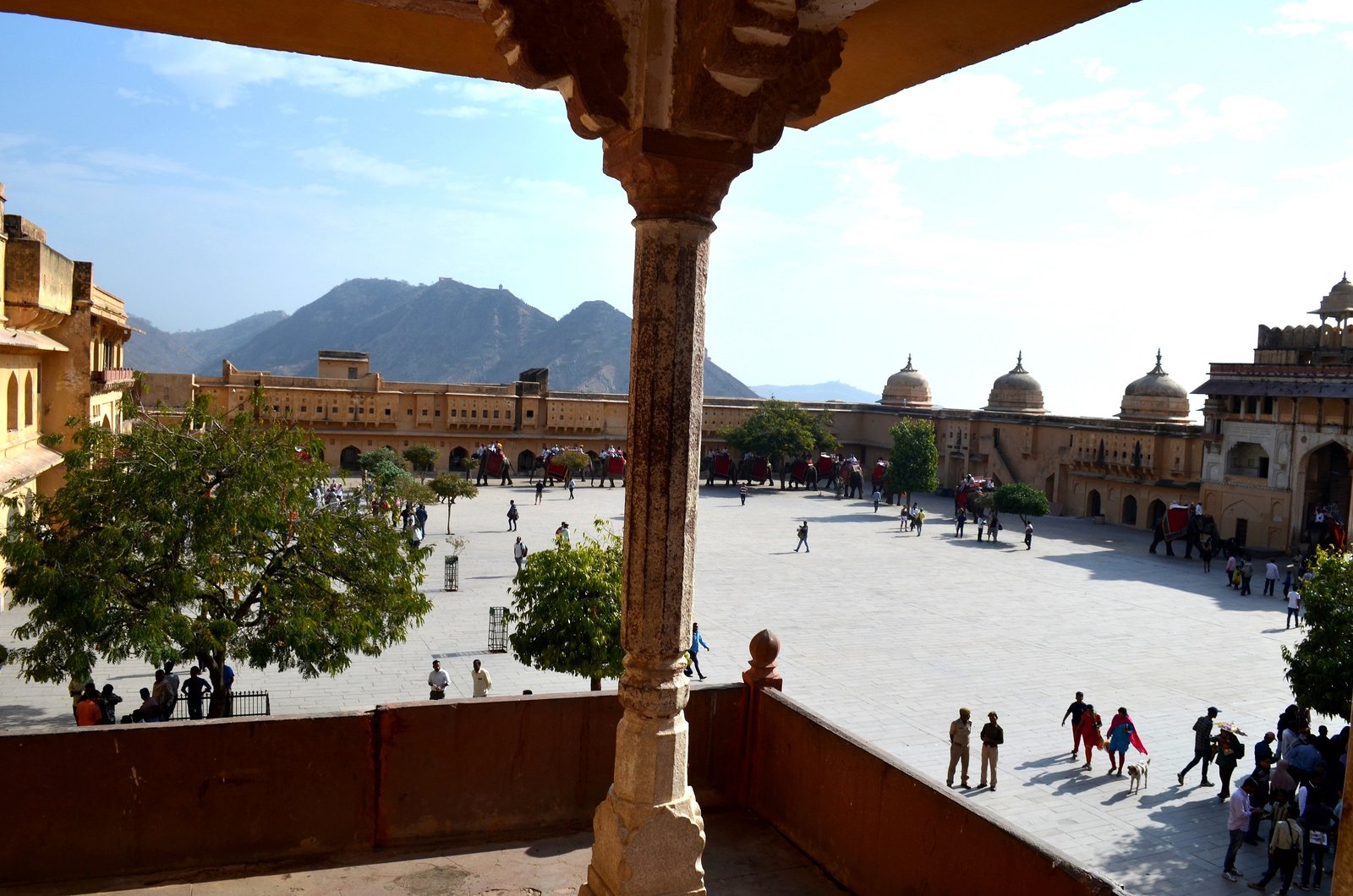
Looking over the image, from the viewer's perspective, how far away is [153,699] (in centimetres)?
1040

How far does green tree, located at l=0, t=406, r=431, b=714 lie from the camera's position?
9.42 meters

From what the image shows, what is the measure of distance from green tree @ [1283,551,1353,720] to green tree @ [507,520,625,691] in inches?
277

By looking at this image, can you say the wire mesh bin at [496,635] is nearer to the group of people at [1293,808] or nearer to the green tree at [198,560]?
the green tree at [198,560]

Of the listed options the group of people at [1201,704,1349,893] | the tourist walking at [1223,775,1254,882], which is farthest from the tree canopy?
the tourist walking at [1223,775,1254,882]

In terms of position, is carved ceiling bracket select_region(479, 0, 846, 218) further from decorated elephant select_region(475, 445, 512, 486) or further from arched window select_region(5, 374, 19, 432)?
decorated elephant select_region(475, 445, 512, 486)

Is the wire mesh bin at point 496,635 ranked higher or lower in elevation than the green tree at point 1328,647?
lower

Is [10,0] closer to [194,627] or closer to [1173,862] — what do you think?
[194,627]

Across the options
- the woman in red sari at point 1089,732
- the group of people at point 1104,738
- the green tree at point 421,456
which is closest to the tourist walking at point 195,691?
the group of people at point 1104,738

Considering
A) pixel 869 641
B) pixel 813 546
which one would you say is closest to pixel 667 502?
pixel 869 641

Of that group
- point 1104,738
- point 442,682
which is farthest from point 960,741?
point 442,682

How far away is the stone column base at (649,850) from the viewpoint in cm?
376

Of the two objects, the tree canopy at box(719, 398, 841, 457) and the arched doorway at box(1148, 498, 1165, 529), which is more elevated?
the tree canopy at box(719, 398, 841, 457)

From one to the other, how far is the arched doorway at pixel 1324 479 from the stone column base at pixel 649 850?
30854mm

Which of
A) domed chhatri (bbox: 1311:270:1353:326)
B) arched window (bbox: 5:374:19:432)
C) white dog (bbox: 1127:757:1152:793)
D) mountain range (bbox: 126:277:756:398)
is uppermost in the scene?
mountain range (bbox: 126:277:756:398)
